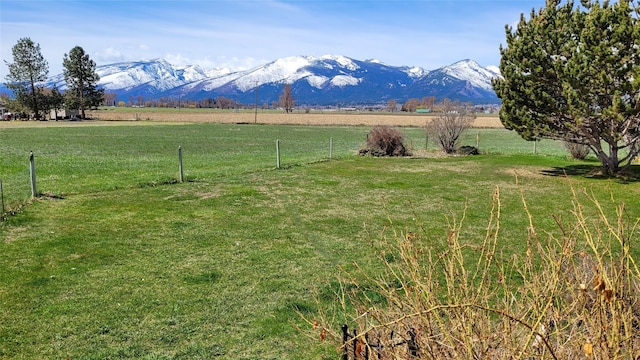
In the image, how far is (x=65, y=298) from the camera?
19.5 ft

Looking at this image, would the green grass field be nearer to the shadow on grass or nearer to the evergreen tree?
the shadow on grass

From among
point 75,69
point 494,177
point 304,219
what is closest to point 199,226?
point 304,219

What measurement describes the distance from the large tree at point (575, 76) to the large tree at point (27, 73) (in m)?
73.7

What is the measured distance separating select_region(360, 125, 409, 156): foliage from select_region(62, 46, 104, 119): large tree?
70917 mm

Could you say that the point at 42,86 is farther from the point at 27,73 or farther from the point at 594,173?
the point at 594,173

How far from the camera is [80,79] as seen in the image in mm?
82438

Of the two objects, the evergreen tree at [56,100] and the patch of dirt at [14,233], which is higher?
the evergreen tree at [56,100]

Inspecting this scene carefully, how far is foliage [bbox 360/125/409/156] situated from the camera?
78.3 feet

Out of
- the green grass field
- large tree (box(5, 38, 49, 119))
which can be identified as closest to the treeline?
large tree (box(5, 38, 49, 119))

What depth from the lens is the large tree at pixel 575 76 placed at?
13.2 m

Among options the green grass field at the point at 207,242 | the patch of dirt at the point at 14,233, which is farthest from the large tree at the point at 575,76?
the patch of dirt at the point at 14,233

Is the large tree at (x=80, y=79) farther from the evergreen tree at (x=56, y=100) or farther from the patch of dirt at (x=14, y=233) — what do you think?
the patch of dirt at (x=14, y=233)

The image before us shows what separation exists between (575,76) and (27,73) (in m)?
77.2

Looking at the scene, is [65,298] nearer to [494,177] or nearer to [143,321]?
[143,321]
